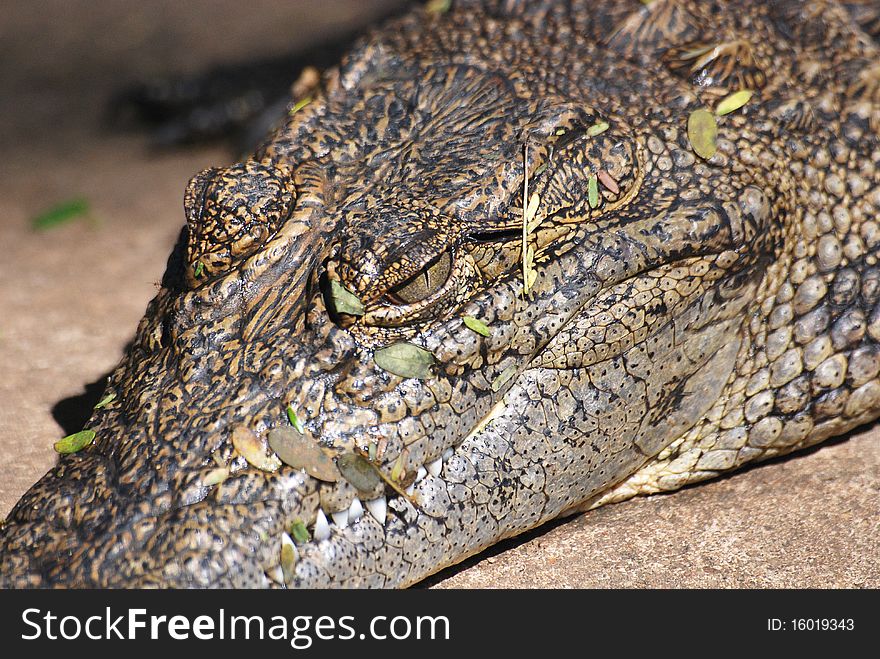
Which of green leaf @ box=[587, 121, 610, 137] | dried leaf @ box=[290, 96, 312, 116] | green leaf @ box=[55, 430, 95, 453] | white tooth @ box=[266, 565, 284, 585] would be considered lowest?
white tooth @ box=[266, 565, 284, 585]

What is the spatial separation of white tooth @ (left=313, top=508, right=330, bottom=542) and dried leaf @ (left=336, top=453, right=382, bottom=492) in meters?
0.12

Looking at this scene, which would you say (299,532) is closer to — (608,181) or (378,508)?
(378,508)

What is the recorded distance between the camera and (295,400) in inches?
116

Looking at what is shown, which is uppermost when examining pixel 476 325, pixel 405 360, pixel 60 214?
pixel 60 214

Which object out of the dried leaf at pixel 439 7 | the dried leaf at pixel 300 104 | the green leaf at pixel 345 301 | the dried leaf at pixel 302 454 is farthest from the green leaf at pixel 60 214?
the dried leaf at pixel 302 454

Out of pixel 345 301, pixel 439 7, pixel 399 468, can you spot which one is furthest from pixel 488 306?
pixel 439 7

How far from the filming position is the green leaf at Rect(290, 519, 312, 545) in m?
2.83

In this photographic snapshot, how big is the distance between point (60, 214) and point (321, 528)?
13.6 feet

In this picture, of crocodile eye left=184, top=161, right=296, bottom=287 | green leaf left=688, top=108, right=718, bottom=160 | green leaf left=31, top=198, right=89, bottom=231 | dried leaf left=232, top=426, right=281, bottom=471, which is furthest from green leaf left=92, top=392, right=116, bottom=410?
green leaf left=31, top=198, right=89, bottom=231

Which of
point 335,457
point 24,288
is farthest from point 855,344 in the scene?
point 24,288

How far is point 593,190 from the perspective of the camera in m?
3.40

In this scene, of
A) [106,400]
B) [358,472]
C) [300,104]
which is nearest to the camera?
[358,472]

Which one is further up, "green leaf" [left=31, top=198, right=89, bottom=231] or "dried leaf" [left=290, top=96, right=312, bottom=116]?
"green leaf" [left=31, top=198, right=89, bottom=231]

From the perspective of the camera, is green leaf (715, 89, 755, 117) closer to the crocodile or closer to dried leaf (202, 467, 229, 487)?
the crocodile
